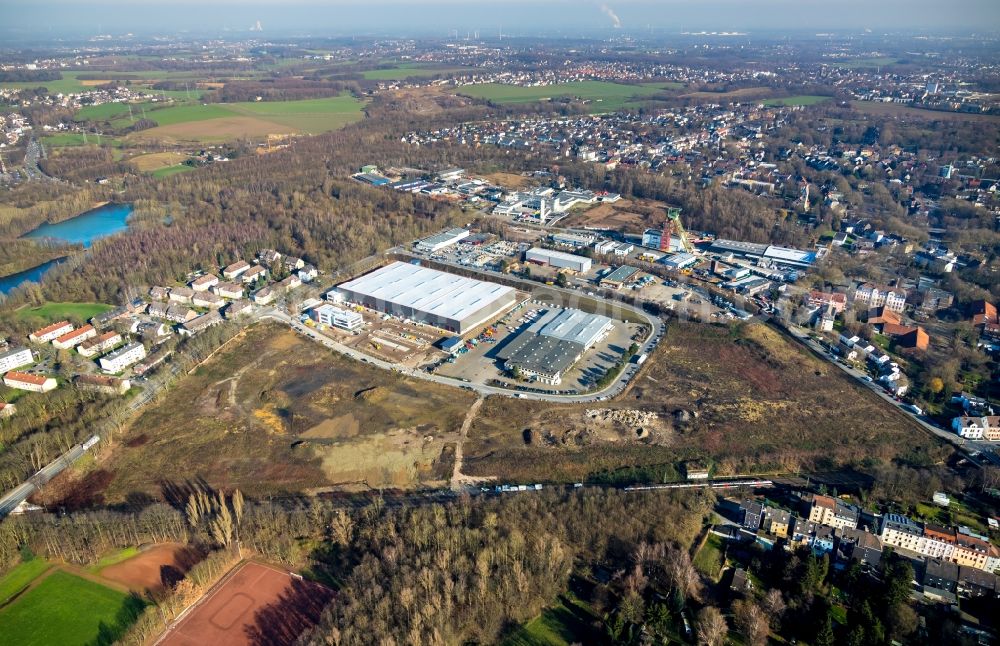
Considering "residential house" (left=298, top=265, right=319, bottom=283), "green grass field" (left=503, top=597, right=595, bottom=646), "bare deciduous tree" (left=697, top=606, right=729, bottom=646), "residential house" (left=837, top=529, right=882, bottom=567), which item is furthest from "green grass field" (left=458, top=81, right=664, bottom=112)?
"bare deciduous tree" (left=697, top=606, right=729, bottom=646)

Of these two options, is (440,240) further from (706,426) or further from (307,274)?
(706,426)

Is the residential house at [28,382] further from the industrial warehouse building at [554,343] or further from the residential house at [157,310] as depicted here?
the industrial warehouse building at [554,343]

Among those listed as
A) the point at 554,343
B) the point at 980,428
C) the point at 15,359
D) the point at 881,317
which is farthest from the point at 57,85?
the point at 980,428

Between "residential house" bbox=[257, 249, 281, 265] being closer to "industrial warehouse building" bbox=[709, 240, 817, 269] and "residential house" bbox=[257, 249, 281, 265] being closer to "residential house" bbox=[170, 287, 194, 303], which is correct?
"residential house" bbox=[170, 287, 194, 303]

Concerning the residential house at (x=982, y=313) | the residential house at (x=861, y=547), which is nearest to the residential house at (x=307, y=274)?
the residential house at (x=861, y=547)

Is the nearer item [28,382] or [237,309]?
[28,382]
